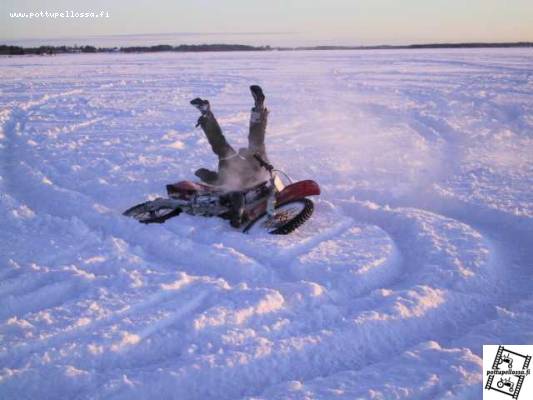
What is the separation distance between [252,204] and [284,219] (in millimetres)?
425

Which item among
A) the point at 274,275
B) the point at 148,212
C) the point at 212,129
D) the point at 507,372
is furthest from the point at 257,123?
the point at 507,372

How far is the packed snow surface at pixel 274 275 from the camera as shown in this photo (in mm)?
3412

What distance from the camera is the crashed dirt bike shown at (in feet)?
19.4

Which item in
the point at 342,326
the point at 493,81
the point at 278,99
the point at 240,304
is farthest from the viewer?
the point at 493,81

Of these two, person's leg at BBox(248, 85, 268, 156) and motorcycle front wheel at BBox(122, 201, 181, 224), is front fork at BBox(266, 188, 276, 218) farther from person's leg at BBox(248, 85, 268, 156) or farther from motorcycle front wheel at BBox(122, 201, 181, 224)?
motorcycle front wheel at BBox(122, 201, 181, 224)

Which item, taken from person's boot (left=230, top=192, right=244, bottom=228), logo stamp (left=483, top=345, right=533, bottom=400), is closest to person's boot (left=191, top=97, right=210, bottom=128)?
person's boot (left=230, top=192, right=244, bottom=228)

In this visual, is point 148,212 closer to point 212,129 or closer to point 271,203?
point 212,129

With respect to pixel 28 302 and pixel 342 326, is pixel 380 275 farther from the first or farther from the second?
pixel 28 302

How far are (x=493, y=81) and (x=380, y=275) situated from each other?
634 inches

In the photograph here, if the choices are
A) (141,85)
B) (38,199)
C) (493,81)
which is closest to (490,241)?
(38,199)

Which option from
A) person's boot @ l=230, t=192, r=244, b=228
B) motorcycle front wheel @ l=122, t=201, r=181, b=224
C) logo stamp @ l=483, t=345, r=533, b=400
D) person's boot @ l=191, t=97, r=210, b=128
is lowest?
logo stamp @ l=483, t=345, r=533, b=400

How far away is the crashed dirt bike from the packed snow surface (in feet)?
0.61

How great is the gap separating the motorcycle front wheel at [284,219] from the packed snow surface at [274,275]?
0.52 ft

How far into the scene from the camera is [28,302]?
4266mm
